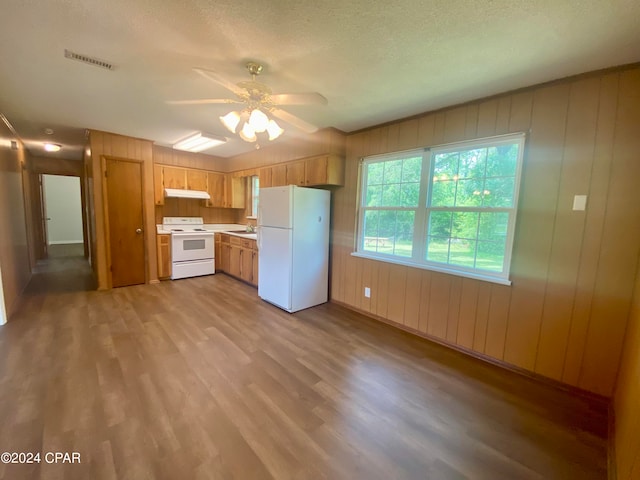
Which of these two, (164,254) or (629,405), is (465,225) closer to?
(629,405)

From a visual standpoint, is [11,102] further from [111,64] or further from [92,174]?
[111,64]

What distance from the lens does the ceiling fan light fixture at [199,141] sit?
3931 millimetres

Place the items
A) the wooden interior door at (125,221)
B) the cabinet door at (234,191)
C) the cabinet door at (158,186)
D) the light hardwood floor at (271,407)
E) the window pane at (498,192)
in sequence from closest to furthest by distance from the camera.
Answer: the light hardwood floor at (271,407) < the window pane at (498,192) < the wooden interior door at (125,221) < the cabinet door at (158,186) < the cabinet door at (234,191)

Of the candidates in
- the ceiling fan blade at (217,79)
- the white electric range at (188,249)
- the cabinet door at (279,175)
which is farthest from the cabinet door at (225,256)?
the ceiling fan blade at (217,79)

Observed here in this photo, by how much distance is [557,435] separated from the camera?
67.3 inches

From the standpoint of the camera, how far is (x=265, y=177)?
4.68 metres

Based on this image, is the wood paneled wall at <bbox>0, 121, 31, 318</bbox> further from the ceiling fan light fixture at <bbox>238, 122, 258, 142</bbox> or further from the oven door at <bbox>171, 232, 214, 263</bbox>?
the ceiling fan light fixture at <bbox>238, 122, 258, 142</bbox>

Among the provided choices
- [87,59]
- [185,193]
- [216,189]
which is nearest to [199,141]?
[185,193]

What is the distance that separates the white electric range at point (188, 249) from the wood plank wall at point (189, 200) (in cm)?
17

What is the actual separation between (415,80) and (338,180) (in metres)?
1.69

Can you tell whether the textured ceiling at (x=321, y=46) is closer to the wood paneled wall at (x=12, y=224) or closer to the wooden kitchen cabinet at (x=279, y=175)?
the wood paneled wall at (x=12, y=224)

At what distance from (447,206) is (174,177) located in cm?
499

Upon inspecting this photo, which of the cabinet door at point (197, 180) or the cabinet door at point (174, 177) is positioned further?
the cabinet door at point (197, 180)

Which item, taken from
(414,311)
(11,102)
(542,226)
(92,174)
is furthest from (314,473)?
(92,174)
